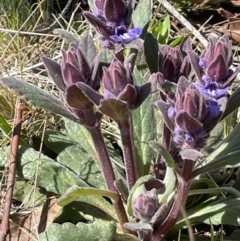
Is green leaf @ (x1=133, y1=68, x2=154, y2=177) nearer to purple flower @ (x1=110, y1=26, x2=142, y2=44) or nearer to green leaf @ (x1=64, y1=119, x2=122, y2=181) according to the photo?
green leaf @ (x1=64, y1=119, x2=122, y2=181)

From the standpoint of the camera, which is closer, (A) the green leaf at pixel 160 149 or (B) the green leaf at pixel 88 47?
(A) the green leaf at pixel 160 149

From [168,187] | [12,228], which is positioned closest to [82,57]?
[168,187]

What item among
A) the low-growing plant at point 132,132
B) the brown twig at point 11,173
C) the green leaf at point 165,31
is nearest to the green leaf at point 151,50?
the low-growing plant at point 132,132

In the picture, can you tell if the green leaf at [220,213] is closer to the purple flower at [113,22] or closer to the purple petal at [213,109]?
the purple petal at [213,109]

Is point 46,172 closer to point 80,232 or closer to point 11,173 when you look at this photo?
point 11,173

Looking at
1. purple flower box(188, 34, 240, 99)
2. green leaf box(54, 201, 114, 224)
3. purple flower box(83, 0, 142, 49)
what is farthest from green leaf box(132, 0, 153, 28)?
green leaf box(54, 201, 114, 224)

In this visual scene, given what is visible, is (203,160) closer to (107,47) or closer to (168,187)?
(168,187)

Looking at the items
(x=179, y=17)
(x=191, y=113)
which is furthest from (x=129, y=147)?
(x=179, y=17)
